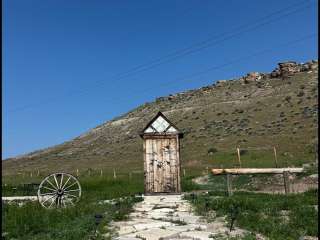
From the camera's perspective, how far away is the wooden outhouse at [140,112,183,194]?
19734mm

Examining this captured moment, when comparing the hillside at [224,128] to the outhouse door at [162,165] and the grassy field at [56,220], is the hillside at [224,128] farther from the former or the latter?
the grassy field at [56,220]

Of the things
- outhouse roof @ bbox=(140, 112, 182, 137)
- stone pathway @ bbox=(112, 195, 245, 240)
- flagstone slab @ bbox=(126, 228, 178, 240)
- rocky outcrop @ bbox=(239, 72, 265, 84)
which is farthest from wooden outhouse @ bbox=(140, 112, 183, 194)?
rocky outcrop @ bbox=(239, 72, 265, 84)

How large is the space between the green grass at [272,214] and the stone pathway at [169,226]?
50 cm

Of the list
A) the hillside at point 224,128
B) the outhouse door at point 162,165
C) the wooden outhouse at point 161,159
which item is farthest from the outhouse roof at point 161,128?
the hillside at point 224,128

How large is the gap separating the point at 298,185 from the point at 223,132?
34.4 meters

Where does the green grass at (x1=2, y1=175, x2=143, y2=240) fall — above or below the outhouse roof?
below

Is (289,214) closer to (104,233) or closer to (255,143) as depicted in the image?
(104,233)

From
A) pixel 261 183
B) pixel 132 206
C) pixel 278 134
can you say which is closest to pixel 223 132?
pixel 278 134

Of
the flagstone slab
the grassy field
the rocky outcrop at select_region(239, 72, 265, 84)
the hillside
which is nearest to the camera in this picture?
the flagstone slab

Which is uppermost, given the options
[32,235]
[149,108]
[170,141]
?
[149,108]

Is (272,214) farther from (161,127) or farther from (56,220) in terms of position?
(161,127)

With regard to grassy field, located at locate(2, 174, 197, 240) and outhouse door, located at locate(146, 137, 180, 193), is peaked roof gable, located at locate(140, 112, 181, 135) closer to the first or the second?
outhouse door, located at locate(146, 137, 180, 193)

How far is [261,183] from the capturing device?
2398 centimetres

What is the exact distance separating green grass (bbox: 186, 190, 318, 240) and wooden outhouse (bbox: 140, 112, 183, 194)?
13.8 feet
